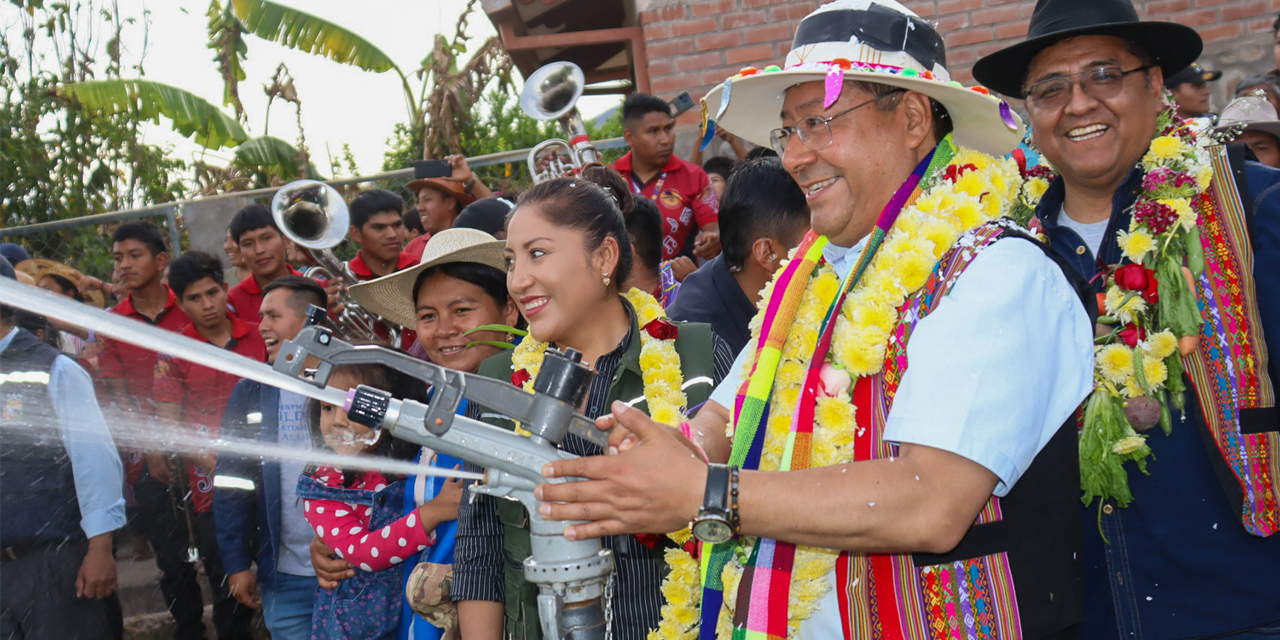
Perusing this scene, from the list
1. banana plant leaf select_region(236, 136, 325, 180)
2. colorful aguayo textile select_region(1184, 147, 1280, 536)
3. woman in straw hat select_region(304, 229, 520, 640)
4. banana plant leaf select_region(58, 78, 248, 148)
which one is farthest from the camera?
banana plant leaf select_region(236, 136, 325, 180)

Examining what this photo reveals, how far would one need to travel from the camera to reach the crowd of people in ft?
6.32

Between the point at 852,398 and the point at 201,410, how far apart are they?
415 cm

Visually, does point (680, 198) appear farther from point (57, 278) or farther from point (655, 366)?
point (57, 278)

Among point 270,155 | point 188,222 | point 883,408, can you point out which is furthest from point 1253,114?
point 270,155

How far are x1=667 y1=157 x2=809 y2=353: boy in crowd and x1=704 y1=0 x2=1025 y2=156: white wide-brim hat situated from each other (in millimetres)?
1760

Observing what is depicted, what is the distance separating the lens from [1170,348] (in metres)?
2.71

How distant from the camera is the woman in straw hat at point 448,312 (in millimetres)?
3822

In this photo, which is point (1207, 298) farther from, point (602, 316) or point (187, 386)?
point (187, 386)

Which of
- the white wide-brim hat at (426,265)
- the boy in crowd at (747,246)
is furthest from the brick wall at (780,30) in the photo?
the white wide-brim hat at (426,265)

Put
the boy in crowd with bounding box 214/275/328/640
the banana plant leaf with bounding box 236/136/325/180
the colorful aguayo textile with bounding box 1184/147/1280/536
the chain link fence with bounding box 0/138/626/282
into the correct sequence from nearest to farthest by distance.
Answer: the colorful aguayo textile with bounding box 1184/147/1280/536 < the boy in crowd with bounding box 214/275/328/640 < the chain link fence with bounding box 0/138/626/282 < the banana plant leaf with bounding box 236/136/325/180

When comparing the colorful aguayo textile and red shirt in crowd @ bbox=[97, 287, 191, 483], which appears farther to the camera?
red shirt in crowd @ bbox=[97, 287, 191, 483]

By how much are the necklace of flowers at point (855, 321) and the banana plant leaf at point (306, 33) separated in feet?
40.2

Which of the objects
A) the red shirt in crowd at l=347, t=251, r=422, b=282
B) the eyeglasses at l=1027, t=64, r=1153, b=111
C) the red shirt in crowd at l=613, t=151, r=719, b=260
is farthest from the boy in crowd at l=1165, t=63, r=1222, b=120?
the red shirt in crowd at l=347, t=251, r=422, b=282

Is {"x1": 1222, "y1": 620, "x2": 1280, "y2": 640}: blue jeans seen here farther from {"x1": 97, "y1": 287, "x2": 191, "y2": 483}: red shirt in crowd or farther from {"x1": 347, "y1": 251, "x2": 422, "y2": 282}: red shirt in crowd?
{"x1": 347, "y1": 251, "x2": 422, "y2": 282}: red shirt in crowd
